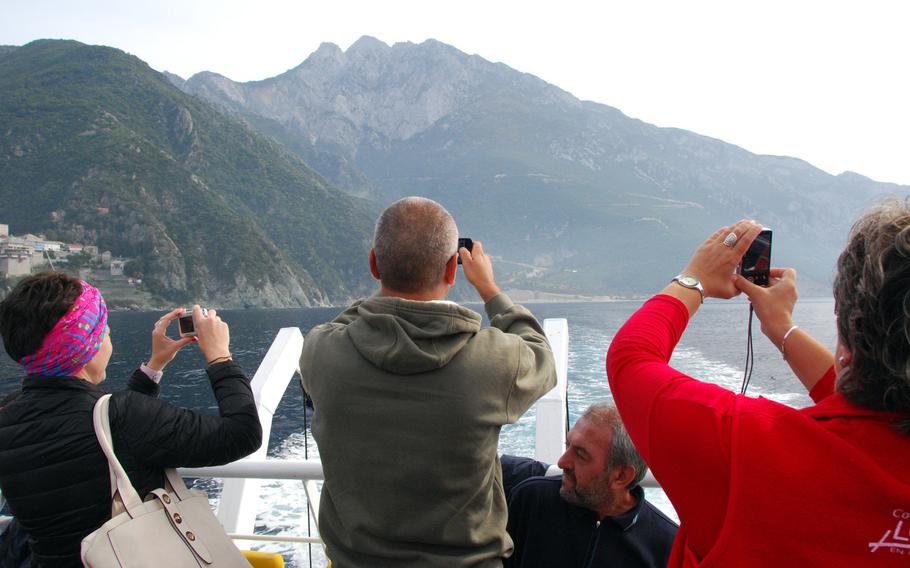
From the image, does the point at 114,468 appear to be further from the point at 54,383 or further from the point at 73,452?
the point at 54,383

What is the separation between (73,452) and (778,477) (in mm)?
1499

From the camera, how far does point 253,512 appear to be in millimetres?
3004

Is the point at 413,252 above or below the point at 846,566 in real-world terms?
above

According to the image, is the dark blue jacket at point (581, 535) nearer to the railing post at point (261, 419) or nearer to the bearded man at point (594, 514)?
the bearded man at point (594, 514)

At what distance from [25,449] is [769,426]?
1.61m

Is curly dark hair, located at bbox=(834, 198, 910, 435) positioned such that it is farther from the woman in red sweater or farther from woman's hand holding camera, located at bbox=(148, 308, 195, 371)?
woman's hand holding camera, located at bbox=(148, 308, 195, 371)

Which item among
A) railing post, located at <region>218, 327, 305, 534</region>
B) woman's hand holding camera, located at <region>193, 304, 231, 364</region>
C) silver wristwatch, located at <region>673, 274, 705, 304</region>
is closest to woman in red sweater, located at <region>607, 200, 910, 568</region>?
silver wristwatch, located at <region>673, 274, 705, 304</region>

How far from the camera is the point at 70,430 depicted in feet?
4.97

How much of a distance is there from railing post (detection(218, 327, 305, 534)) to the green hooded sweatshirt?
158cm

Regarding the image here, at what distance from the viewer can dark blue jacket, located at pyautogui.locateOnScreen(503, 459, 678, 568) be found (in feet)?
5.92

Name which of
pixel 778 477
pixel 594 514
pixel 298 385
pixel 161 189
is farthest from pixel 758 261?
pixel 161 189

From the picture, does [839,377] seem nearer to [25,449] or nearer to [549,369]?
[549,369]

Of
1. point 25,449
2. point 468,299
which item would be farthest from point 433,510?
point 468,299

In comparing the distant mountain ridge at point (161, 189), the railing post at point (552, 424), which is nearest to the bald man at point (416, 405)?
the railing post at point (552, 424)
